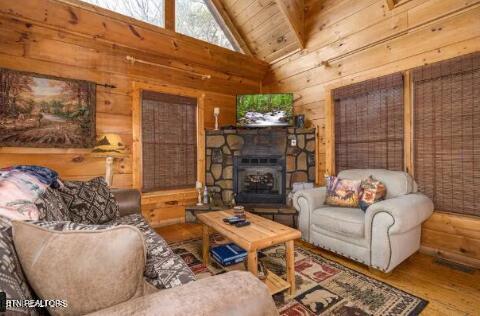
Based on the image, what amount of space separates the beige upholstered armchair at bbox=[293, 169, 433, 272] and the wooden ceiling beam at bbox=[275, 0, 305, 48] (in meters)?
2.37

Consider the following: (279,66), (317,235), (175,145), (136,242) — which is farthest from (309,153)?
(136,242)

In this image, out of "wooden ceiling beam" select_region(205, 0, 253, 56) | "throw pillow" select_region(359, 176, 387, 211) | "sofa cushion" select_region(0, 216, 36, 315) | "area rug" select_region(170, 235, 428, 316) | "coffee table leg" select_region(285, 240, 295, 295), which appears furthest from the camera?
"wooden ceiling beam" select_region(205, 0, 253, 56)

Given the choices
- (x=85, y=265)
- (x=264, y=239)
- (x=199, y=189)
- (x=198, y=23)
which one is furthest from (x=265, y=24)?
(x=85, y=265)

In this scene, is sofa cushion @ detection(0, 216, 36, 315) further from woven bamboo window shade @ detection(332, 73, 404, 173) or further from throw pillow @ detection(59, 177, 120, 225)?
woven bamboo window shade @ detection(332, 73, 404, 173)

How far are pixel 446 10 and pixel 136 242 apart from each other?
346 centimetres

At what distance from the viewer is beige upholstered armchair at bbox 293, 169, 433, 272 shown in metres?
2.04

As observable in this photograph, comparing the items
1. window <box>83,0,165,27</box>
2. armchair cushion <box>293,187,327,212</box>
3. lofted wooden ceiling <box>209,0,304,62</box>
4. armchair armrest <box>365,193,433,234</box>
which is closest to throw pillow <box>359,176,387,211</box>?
armchair armrest <box>365,193,433,234</box>

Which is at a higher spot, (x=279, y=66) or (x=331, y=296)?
(x=279, y=66)

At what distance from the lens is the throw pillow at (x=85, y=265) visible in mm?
648

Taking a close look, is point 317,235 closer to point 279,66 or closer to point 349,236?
point 349,236

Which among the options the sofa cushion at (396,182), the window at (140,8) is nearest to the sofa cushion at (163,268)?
the sofa cushion at (396,182)

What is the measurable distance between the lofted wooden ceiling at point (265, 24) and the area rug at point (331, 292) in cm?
329

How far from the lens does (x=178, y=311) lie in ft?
2.04

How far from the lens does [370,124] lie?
10.3ft
